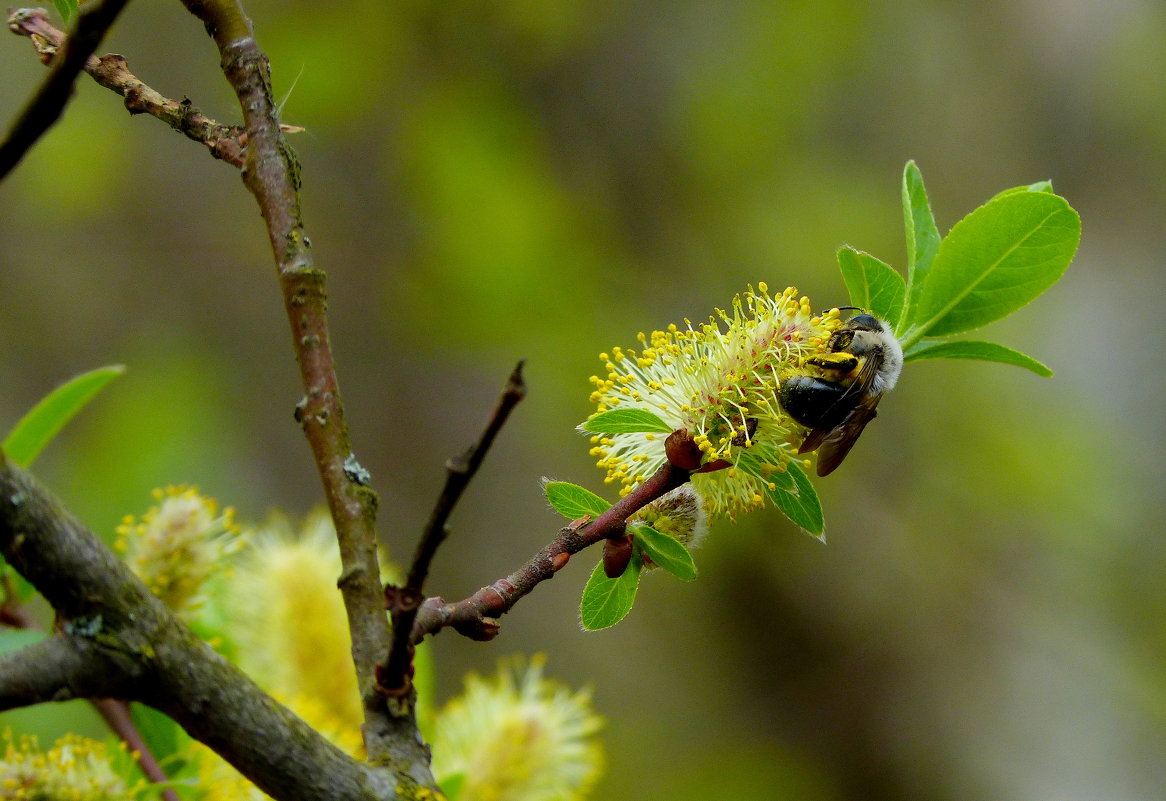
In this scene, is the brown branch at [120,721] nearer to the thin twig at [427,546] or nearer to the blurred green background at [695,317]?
the thin twig at [427,546]

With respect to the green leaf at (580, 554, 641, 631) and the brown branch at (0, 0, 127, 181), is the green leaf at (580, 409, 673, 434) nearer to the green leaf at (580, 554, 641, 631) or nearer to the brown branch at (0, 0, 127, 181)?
the green leaf at (580, 554, 641, 631)

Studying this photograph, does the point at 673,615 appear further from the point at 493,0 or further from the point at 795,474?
the point at 795,474

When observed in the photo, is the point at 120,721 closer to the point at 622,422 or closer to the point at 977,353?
the point at 622,422

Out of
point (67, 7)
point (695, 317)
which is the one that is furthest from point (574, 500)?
point (695, 317)

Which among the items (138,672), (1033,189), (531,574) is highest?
(1033,189)

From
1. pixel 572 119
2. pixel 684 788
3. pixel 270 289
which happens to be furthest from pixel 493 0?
pixel 684 788

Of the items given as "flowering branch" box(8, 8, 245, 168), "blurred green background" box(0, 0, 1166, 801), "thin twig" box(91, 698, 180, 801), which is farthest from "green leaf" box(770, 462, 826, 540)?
"blurred green background" box(0, 0, 1166, 801)

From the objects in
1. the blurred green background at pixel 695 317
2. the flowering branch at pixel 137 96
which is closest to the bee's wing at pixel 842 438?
the flowering branch at pixel 137 96
